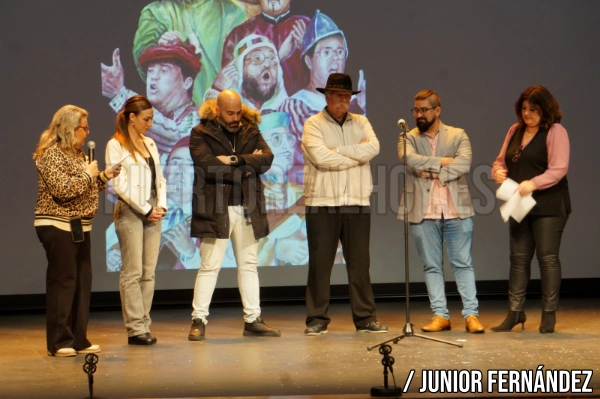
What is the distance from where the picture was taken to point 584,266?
806cm

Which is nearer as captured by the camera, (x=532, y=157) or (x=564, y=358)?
(x=564, y=358)

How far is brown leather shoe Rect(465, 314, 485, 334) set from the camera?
5.81m

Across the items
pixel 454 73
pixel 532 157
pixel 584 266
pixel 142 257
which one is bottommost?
pixel 584 266

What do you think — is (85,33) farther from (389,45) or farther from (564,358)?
(564,358)

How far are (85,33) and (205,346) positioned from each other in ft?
10.7

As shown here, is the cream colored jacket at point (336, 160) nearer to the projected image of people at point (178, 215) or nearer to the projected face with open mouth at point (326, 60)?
the projected face with open mouth at point (326, 60)

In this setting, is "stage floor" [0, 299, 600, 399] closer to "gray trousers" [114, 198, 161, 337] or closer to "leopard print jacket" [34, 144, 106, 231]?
"gray trousers" [114, 198, 161, 337]

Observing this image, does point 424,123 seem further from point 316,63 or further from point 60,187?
point 60,187

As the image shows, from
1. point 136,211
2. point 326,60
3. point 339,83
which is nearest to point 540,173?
point 339,83

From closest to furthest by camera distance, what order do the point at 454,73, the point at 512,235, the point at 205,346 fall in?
1. the point at 205,346
2. the point at 512,235
3. the point at 454,73

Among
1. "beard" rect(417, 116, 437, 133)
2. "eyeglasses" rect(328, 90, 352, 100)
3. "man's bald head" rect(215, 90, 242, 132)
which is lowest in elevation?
"beard" rect(417, 116, 437, 133)

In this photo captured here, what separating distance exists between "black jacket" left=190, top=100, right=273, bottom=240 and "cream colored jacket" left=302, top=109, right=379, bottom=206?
0.33 metres

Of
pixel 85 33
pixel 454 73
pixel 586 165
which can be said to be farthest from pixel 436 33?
pixel 85 33

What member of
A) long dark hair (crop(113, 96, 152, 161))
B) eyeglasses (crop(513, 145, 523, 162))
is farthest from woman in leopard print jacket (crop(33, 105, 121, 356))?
eyeglasses (crop(513, 145, 523, 162))
